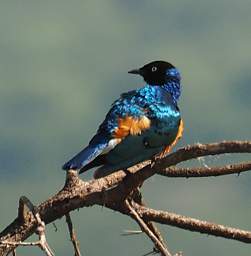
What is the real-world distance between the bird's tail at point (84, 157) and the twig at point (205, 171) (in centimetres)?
84

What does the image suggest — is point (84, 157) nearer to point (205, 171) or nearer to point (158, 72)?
point (205, 171)

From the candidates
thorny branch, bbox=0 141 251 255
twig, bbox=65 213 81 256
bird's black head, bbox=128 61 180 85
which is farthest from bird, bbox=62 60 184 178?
twig, bbox=65 213 81 256

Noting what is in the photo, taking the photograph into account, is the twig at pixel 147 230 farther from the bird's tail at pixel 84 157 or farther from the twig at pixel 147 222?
the bird's tail at pixel 84 157

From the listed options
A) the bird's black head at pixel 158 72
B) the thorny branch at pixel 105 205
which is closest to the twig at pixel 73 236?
the thorny branch at pixel 105 205

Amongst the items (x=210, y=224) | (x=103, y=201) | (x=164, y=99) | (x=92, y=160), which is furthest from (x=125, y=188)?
Result: (x=164, y=99)

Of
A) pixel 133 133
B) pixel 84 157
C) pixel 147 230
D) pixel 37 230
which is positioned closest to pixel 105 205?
pixel 147 230

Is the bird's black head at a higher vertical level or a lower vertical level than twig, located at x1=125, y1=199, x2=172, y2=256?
higher

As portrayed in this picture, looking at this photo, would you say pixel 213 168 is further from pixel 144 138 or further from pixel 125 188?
pixel 144 138

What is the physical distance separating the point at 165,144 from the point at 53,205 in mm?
2857

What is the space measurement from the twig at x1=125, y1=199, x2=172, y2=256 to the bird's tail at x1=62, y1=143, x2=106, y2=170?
3.33 ft

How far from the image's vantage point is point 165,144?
1027 centimetres

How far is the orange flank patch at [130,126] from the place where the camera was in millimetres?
9767

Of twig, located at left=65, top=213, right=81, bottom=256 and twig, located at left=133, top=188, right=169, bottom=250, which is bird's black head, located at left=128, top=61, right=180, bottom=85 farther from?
twig, located at left=65, top=213, right=81, bottom=256

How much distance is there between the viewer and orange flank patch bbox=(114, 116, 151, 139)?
9767 millimetres
